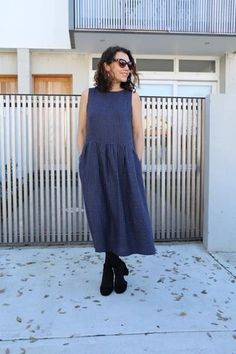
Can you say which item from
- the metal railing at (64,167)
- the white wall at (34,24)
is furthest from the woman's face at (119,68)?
the white wall at (34,24)

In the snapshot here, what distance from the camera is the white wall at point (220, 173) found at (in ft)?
13.4

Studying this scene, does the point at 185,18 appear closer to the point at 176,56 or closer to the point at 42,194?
the point at 176,56

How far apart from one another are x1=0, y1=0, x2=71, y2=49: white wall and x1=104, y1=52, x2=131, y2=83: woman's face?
705 centimetres

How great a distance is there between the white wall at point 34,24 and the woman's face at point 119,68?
23.1ft

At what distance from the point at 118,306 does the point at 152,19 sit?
284 inches

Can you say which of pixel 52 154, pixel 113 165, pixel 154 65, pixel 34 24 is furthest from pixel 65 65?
pixel 113 165

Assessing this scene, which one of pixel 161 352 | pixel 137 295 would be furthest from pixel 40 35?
pixel 161 352

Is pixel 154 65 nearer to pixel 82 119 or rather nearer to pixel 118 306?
pixel 82 119

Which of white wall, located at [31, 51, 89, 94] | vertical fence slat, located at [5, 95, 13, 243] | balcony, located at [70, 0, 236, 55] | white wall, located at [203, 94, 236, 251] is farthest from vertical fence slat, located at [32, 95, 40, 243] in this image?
white wall, located at [31, 51, 89, 94]

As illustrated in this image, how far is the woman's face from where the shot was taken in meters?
2.94

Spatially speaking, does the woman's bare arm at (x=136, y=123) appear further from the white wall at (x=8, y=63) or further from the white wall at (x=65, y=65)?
the white wall at (x=8, y=63)

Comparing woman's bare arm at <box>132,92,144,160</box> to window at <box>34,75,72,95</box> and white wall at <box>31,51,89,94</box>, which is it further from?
window at <box>34,75,72,95</box>

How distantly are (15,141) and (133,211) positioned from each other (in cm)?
185

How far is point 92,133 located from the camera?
117 inches
